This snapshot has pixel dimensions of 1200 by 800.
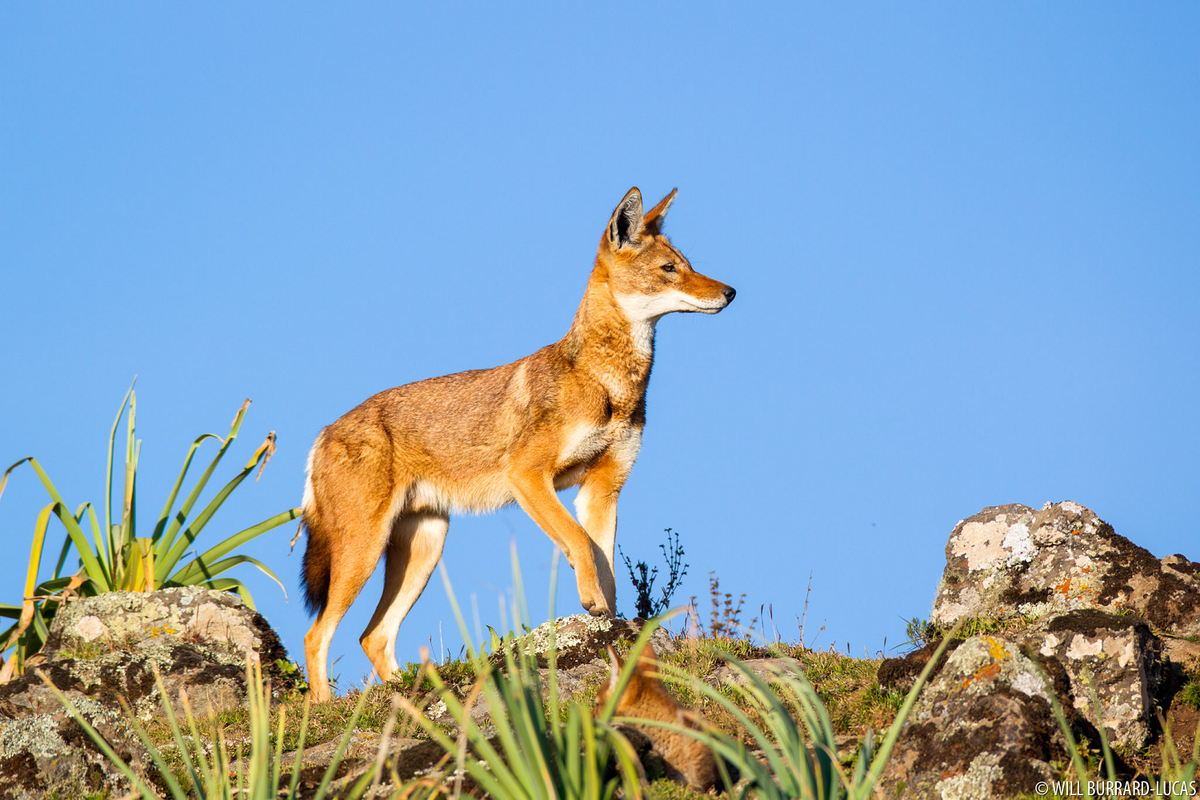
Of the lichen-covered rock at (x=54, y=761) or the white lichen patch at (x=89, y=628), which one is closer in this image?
the lichen-covered rock at (x=54, y=761)

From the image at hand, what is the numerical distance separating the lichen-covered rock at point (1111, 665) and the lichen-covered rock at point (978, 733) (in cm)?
58

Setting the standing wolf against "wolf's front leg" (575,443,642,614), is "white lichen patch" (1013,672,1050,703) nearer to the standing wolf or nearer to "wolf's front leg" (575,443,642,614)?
the standing wolf

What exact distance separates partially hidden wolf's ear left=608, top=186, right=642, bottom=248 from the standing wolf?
0.04ft

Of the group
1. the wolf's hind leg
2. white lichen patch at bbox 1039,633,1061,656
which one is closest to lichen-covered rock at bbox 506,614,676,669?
the wolf's hind leg

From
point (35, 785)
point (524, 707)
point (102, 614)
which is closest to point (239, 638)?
point (102, 614)

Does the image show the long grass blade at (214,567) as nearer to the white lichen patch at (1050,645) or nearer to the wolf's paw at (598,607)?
the wolf's paw at (598,607)

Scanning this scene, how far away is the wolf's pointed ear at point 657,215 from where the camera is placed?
334 inches

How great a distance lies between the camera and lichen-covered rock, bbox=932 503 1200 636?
6.37 metres

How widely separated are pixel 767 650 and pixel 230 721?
3726 mm

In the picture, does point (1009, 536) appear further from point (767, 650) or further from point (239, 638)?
point (239, 638)

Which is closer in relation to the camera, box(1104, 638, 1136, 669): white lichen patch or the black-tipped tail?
box(1104, 638, 1136, 669): white lichen patch

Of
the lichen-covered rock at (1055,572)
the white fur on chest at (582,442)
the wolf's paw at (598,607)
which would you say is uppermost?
the white fur on chest at (582,442)

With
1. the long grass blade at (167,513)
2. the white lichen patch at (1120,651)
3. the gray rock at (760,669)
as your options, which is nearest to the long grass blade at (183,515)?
the long grass blade at (167,513)

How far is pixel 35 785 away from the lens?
4.96 m
